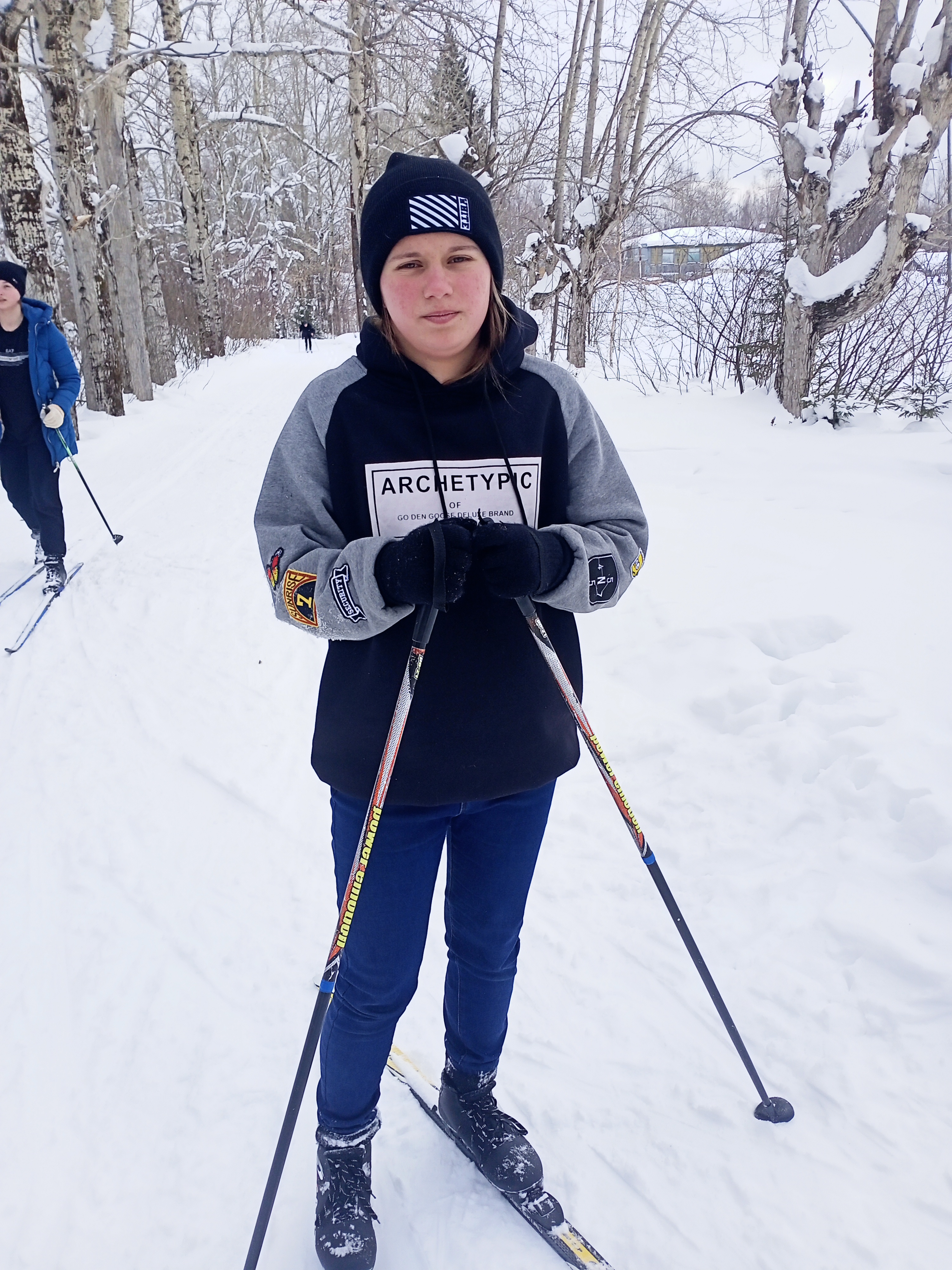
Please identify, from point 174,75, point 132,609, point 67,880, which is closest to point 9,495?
point 132,609

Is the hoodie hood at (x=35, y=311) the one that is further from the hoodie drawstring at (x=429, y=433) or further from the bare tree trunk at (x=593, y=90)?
the bare tree trunk at (x=593, y=90)

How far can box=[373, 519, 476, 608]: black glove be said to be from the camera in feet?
4.13

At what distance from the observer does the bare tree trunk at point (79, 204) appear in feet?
28.2

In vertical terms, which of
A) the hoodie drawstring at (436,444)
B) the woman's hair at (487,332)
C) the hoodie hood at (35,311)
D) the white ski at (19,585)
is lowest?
the white ski at (19,585)

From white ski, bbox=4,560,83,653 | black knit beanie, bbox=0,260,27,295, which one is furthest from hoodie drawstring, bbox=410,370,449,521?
black knit beanie, bbox=0,260,27,295

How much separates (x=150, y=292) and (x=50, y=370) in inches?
387

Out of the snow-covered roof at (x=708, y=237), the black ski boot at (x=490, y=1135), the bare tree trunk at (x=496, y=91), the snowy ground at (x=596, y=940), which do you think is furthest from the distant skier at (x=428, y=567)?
the bare tree trunk at (x=496, y=91)

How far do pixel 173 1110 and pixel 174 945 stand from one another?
1.86 feet

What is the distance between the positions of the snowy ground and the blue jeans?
44 cm

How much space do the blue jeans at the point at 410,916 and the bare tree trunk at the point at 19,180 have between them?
8200 millimetres

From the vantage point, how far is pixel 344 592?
4.28 ft

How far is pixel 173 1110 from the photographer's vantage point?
6.36 ft

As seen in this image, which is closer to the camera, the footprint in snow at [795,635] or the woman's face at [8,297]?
the footprint in snow at [795,635]

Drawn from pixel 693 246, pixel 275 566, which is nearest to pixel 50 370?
pixel 275 566
